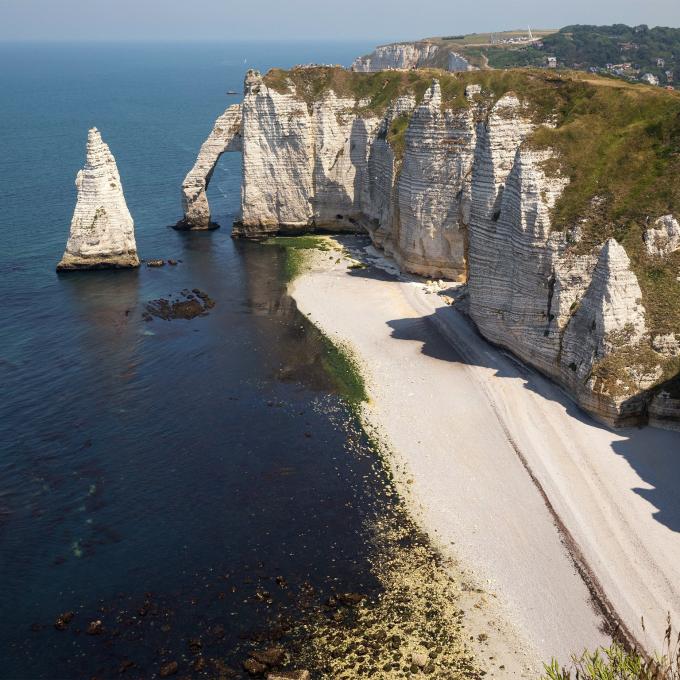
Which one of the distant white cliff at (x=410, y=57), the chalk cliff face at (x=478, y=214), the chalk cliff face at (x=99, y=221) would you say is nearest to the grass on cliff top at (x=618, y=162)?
the chalk cliff face at (x=478, y=214)

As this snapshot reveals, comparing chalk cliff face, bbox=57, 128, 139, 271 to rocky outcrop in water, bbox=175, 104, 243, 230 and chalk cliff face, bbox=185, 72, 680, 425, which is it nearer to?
rocky outcrop in water, bbox=175, 104, 243, 230

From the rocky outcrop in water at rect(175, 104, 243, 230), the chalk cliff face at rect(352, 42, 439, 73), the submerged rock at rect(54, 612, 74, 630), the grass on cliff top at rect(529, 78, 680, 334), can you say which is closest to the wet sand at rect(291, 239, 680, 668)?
the grass on cliff top at rect(529, 78, 680, 334)

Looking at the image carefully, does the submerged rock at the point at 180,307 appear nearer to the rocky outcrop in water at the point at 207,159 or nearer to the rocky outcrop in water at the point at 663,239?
the rocky outcrop in water at the point at 207,159

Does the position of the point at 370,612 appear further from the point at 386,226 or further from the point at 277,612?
the point at 386,226

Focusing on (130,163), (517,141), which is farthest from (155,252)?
(130,163)

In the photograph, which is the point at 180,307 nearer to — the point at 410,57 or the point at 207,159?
the point at 207,159

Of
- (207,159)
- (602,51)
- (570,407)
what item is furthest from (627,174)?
(602,51)
